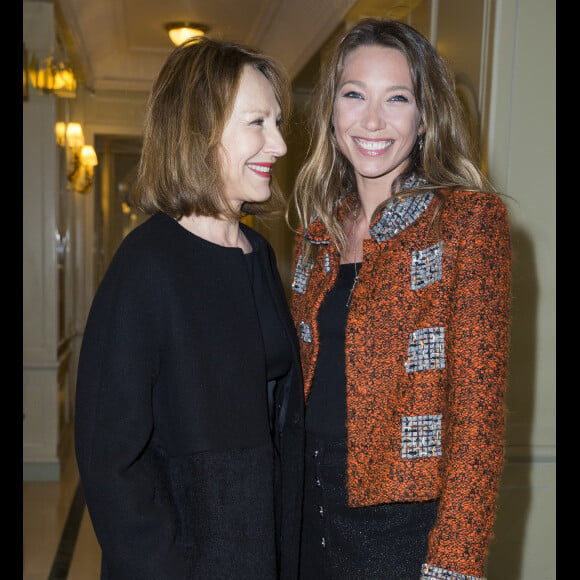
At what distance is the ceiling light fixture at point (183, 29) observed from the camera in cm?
657

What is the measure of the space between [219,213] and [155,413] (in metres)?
0.45

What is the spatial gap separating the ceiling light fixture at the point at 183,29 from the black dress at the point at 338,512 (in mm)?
5628

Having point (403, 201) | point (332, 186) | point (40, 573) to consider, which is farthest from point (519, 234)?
point (40, 573)

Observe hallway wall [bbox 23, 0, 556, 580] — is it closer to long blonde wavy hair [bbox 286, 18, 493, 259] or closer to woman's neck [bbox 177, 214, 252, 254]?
long blonde wavy hair [bbox 286, 18, 493, 259]

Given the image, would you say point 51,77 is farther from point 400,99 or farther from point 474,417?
point 474,417

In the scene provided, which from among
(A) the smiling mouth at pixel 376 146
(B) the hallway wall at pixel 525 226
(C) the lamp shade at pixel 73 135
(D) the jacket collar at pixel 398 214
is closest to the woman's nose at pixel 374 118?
(A) the smiling mouth at pixel 376 146

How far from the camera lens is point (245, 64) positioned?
1438 mm

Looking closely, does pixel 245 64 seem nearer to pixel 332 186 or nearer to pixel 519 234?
pixel 332 186

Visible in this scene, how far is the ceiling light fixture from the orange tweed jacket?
570 cm

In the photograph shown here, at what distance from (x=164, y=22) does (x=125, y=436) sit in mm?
6389

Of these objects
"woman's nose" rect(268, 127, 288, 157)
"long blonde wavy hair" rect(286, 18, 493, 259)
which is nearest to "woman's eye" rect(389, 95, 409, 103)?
"long blonde wavy hair" rect(286, 18, 493, 259)

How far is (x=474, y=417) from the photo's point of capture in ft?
4.24

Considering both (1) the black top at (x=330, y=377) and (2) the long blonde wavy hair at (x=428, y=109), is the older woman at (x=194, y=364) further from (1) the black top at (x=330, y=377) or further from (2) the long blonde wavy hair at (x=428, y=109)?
(2) the long blonde wavy hair at (x=428, y=109)
